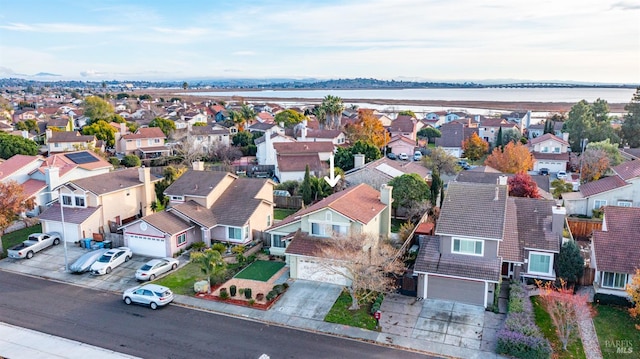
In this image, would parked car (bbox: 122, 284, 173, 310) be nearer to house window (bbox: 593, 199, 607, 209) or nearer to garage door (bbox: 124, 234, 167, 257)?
garage door (bbox: 124, 234, 167, 257)

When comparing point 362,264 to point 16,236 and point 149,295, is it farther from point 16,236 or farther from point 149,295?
point 16,236

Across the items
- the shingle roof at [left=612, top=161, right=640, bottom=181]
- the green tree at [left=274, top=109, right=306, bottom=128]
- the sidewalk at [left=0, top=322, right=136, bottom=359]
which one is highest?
the green tree at [left=274, top=109, right=306, bottom=128]

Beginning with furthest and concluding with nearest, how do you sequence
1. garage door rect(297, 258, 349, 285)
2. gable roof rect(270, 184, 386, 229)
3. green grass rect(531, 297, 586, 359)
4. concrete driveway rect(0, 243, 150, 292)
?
gable roof rect(270, 184, 386, 229), concrete driveway rect(0, 243, 150, 292), garage door rect(297, 258, 349, 285), green grass rect(531, 297, 586, 359)

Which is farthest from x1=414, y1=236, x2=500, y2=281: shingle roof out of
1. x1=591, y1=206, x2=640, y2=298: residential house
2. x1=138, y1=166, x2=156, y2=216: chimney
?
x1=138, y1=166, x2=156, y2=216: chimney

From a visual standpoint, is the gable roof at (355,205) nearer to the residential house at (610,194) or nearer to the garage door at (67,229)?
the garage door at (67,229)

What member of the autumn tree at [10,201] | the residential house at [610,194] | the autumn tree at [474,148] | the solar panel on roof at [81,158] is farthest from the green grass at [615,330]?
the autumn tree at [474,148]

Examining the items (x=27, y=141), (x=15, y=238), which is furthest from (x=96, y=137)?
(x=15, y=238)

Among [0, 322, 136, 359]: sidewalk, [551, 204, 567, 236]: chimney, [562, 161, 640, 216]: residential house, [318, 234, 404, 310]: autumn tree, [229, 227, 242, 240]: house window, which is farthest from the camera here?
[562, 161, 640, 216]: residential house
